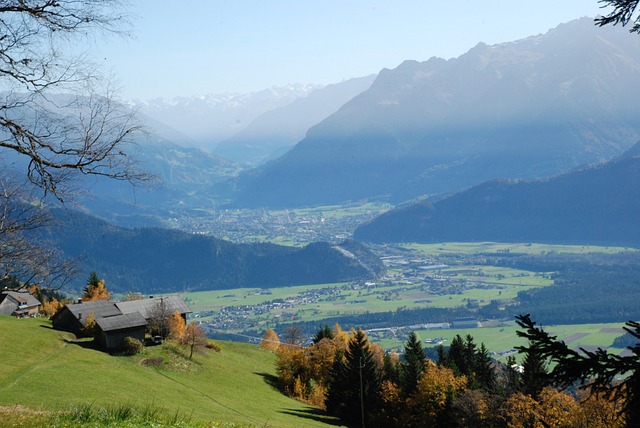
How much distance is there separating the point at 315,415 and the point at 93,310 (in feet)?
74.8

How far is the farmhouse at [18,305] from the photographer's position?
262 feet

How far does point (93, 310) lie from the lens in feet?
194

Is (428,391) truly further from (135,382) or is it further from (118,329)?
(118,329)

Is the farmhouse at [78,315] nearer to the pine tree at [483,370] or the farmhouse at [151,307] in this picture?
the farmhouse at [151,307]

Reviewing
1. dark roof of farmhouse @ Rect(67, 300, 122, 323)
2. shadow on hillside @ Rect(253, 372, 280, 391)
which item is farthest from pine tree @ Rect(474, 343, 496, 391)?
dark roof of farmhouse @ Rect(67, 300, 122, 323)

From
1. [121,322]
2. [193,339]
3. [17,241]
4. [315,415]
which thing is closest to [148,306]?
[193,339]

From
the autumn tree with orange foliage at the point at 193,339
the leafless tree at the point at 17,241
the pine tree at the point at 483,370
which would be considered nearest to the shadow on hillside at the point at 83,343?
the autumn tree with orange foliage at the point at 193,339

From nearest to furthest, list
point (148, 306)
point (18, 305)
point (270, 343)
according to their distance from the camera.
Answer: point (148, 306)
point (18, 305)
point (270, 343)

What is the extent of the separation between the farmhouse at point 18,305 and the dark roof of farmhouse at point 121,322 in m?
30.6

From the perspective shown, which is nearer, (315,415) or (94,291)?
(315,415)

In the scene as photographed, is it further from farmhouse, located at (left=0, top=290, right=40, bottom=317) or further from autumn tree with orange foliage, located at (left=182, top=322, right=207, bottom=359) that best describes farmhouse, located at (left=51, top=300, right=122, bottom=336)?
farmhouse, located at (left=0, top=290, right=40, bottom=317)

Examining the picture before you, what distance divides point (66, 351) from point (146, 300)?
19.4m

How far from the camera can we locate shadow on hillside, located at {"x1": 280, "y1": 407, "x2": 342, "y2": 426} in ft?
161

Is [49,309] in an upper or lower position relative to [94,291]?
lower
